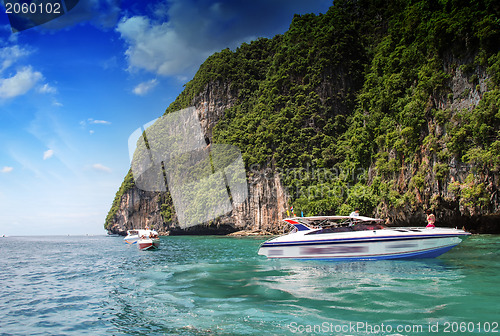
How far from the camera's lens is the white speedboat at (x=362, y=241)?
1321 cm

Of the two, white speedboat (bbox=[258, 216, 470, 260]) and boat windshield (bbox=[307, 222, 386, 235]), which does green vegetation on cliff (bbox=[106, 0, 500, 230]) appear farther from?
boat windshield (bbox=[307, 222, 386, 235])

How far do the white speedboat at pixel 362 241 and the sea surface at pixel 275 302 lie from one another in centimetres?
54

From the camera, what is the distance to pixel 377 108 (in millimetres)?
43375

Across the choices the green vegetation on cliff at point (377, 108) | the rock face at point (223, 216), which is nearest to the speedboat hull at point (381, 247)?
the green vegetation on cliff at point (377, 108)

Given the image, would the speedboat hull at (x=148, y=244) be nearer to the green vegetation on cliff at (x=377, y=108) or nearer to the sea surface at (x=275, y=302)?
the sea surface at (x=275, y=302)

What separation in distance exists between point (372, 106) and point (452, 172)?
17.1m

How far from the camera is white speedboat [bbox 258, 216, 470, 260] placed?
13211 mm

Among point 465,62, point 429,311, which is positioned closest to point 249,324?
point 429,311

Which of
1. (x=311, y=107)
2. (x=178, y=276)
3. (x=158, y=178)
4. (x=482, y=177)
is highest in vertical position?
(x=311, y=107)

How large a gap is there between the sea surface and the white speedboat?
541mm

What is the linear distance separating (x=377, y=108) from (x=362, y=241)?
33.5 m

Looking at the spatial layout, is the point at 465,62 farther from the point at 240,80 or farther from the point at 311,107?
the point at 240,80

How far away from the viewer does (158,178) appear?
85.3 metres

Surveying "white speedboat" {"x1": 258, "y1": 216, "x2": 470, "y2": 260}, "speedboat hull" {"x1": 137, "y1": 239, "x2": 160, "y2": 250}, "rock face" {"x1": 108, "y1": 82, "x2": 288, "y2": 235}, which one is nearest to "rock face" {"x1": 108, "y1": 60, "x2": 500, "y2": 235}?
"rock face" {"x1": 108, "y1": 82, "x2": 288, "y2": 235}
